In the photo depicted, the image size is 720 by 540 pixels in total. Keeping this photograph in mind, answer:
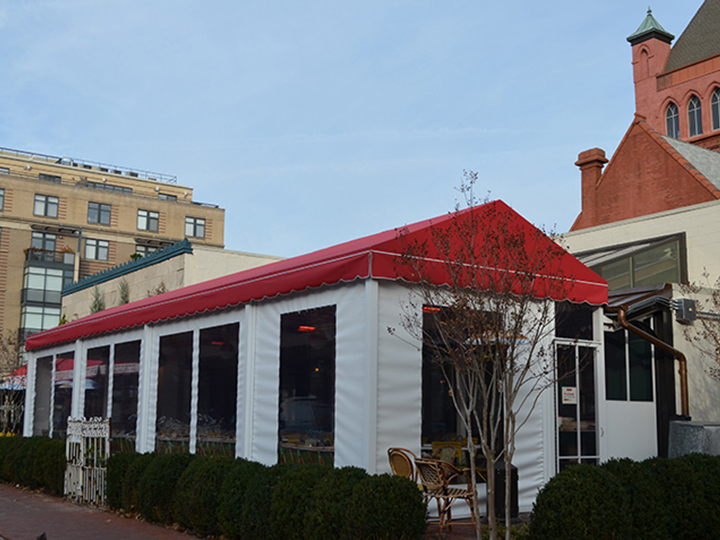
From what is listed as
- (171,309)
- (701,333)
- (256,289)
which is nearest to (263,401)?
(256,289)

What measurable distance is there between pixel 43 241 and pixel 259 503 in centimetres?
5924

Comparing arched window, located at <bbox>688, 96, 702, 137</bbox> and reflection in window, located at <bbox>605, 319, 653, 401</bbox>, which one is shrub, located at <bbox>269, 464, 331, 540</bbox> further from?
arched window, located at <bbox>688, 96, 702, 137</bbox>

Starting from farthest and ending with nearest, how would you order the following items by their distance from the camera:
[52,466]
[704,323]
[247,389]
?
[52,466]
[704,323]
[247,389]

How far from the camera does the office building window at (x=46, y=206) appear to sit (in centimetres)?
6262

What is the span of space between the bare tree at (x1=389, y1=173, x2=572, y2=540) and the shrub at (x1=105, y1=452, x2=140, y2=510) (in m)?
5.41

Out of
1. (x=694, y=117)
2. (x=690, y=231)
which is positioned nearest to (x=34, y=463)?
(x=690, y=231)

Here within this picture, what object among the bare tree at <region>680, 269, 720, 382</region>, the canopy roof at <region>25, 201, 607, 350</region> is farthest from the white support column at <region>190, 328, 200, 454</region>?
the bare tree at <region>680, 269, 720, 382</region>

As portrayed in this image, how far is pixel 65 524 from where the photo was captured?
11.2 meters

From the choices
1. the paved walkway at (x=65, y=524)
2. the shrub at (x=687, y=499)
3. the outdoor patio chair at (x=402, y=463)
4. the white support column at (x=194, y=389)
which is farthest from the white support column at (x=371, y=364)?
the white support column at (x=194, y=389)

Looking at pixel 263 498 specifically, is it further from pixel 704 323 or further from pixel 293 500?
pixel 704 323

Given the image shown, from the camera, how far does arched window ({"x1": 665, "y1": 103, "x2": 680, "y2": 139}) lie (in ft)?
157

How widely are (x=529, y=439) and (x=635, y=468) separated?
6.92 feet

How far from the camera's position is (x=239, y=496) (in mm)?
9094

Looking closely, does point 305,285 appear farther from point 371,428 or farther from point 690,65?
point 690,65
